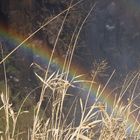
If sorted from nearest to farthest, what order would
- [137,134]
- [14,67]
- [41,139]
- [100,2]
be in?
[41,139] < [137,134] < [14,67] < [100,2]

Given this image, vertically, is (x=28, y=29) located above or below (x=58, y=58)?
above

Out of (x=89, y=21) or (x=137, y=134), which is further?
(x=89, y=21)

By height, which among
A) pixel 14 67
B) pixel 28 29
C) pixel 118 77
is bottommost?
pixel 118 77

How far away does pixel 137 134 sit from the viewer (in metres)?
2.52

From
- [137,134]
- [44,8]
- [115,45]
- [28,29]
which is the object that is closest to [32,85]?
[28,29]

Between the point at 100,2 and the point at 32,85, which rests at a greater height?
the point at 100,2

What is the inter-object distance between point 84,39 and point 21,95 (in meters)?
1.69

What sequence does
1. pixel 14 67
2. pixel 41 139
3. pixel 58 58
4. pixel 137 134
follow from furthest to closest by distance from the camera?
pixel 58 58 < pixel 14 67 < pixel 137 134 < pixel 41 139

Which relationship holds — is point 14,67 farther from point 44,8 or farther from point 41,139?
point 41,139

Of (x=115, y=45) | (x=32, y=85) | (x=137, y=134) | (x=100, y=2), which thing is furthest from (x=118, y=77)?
(x=137, y=134)

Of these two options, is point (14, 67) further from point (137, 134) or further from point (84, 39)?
point (137, 134)

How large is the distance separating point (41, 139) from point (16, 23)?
267 cm

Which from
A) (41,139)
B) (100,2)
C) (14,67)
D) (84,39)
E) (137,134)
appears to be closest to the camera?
(41,139)

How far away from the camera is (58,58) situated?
5188 mm
